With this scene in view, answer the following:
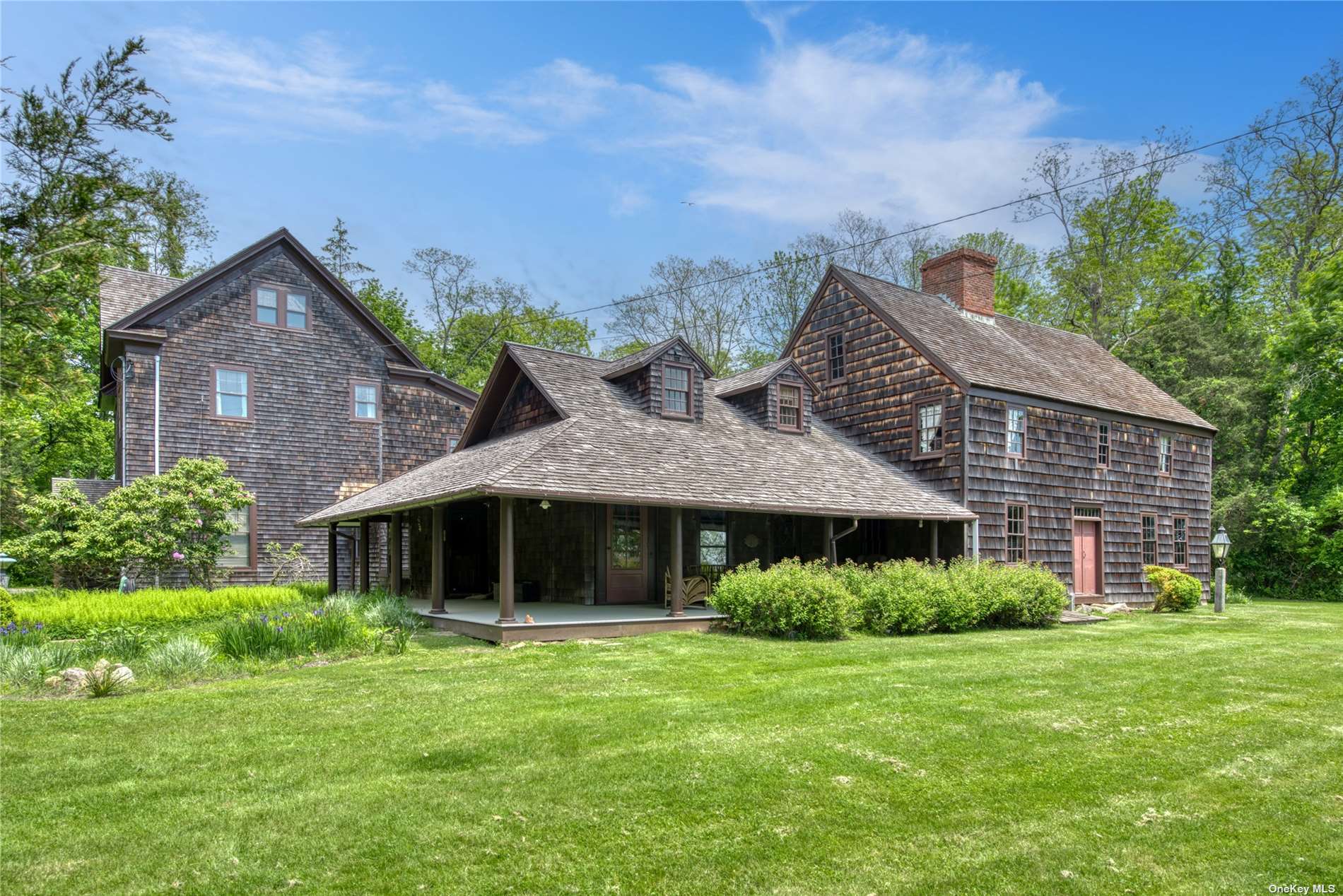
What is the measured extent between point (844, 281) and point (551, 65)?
1042 centimetres

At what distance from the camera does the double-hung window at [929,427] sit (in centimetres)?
2061

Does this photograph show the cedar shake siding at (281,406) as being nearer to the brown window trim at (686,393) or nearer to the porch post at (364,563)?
the porch post at (364,563)

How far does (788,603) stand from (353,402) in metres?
14.9

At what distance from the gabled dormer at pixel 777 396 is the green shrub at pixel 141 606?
11.1 meters

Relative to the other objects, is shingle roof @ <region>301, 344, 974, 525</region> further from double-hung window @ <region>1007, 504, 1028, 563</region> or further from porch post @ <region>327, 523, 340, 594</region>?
double-hung window @ <region>1007, 504, 1028, 563</region>

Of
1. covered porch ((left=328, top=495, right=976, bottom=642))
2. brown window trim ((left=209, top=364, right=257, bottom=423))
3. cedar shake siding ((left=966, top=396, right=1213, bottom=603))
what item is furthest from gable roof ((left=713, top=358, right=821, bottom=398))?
brown window trim ((left=209, top=364, right=257, bottom=423))

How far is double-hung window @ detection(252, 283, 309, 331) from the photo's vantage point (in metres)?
22.4

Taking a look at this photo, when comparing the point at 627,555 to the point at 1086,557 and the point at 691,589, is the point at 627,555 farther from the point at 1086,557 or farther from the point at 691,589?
the point at 1086,557

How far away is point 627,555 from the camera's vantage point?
18.4 meters

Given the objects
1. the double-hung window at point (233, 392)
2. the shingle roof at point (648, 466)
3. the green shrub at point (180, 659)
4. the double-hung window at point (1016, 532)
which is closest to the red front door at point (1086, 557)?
the double-hung window at point (1016, 532)

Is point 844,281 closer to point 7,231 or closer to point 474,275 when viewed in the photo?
point 7,231

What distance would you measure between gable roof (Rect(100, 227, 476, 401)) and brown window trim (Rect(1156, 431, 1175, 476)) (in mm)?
20675

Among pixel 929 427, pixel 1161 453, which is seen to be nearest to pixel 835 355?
pixel 929 427

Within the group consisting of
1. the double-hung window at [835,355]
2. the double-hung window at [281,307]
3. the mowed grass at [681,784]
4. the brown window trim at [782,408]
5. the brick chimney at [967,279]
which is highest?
the brick chimney at [967,279]
